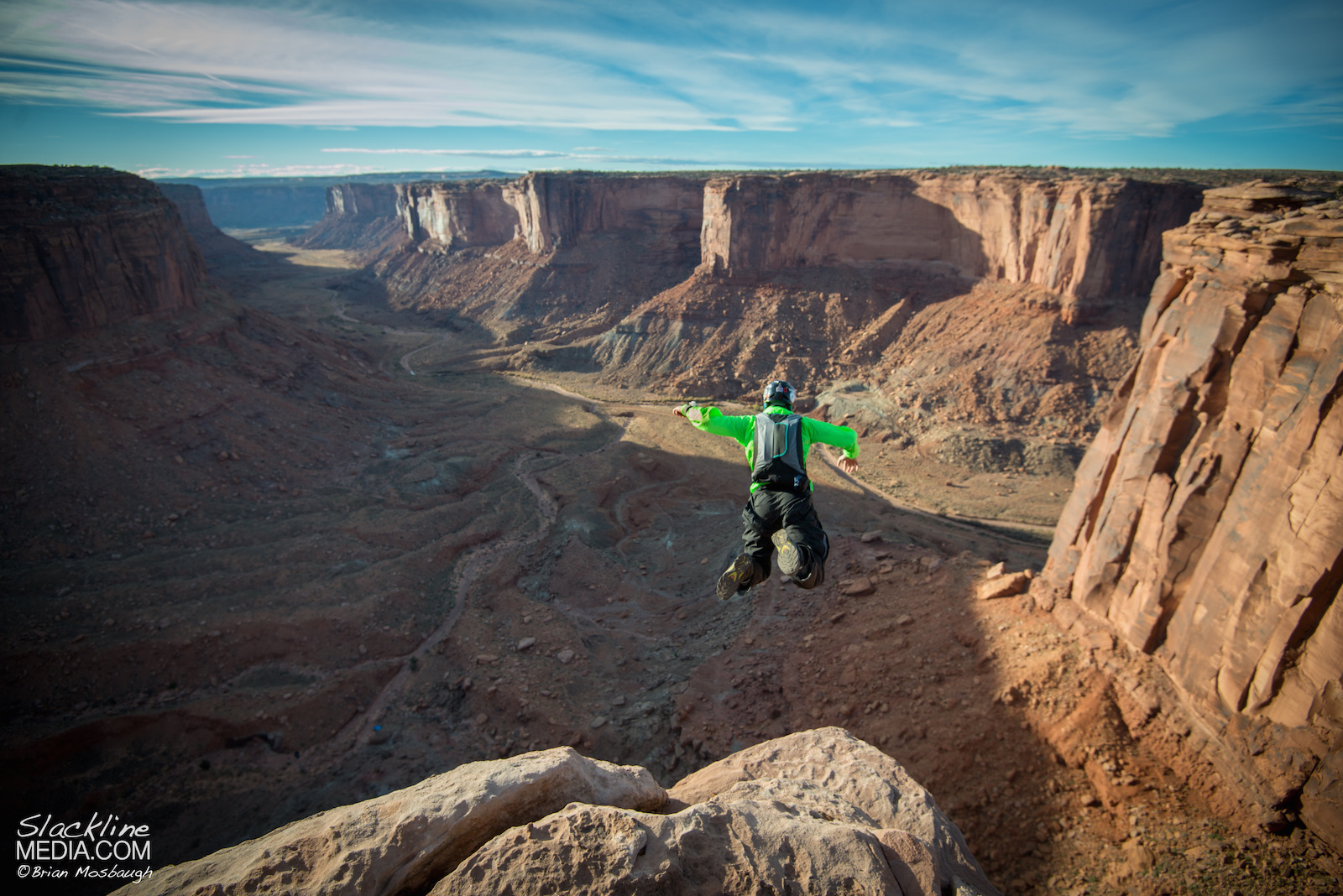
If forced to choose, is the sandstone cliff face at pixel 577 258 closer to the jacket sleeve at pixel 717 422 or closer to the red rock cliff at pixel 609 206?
the red rock cliff at pixel 609 206

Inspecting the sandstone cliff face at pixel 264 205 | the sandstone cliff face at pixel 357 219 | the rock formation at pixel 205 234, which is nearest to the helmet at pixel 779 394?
the rock formation at pixel 205 234

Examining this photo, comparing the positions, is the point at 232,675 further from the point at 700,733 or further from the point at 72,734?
the point at 700,733

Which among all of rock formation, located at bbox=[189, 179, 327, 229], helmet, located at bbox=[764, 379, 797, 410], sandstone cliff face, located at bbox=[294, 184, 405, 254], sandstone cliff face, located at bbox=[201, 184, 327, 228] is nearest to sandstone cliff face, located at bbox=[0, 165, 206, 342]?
helmet, located at bbox=[764, 379, 797, 410]

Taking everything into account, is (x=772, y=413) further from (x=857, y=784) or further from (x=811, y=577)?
(x=857, y=784)

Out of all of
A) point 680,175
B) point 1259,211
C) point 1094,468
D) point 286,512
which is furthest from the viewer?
point 680,175

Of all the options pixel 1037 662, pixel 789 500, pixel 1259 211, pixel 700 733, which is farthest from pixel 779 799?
pixel 1259 211

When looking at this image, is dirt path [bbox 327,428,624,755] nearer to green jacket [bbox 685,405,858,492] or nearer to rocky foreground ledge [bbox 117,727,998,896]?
rocky foreground ledge [bbox 117,727,998,896]

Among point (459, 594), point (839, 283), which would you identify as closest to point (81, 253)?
point (459, 594)
